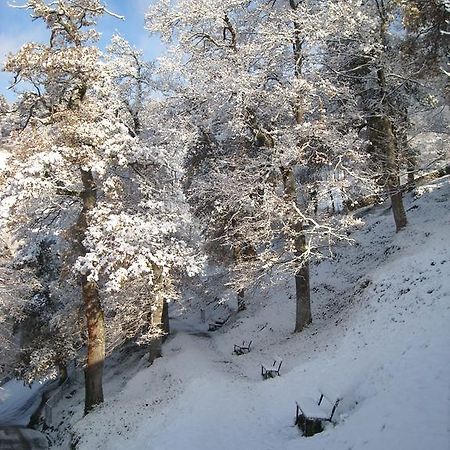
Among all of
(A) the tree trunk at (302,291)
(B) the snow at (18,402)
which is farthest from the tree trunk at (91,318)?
(B) the snow at (18,402)

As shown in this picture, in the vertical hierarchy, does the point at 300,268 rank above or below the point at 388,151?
below

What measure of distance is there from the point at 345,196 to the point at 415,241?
4547 millimetres

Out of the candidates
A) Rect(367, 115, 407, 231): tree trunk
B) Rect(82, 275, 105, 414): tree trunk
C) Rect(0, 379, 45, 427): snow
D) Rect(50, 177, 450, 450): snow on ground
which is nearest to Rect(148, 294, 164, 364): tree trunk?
Rect(50, 177, 450, 450): snow on ground

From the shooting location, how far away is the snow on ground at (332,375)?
821 cm

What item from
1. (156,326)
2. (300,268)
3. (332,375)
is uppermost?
(300,268)

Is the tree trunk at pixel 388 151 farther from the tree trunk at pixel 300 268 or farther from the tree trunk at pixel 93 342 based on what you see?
the tree trunk at pixel 93 342

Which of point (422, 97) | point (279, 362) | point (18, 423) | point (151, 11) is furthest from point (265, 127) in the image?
point (18, 423)

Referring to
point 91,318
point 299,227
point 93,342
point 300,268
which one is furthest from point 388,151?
point 93,342

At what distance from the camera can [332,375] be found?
1164 centimetres

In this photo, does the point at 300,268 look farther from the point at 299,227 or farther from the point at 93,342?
the point at 93,342

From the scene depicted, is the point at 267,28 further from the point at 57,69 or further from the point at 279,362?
the point at 279,362

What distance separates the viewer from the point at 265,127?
57.5ft

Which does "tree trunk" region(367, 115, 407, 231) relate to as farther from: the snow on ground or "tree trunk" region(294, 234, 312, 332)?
"tree trunk" region(294, 234, 312, 332)

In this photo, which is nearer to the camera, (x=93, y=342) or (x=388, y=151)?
(x=93, y=342)
